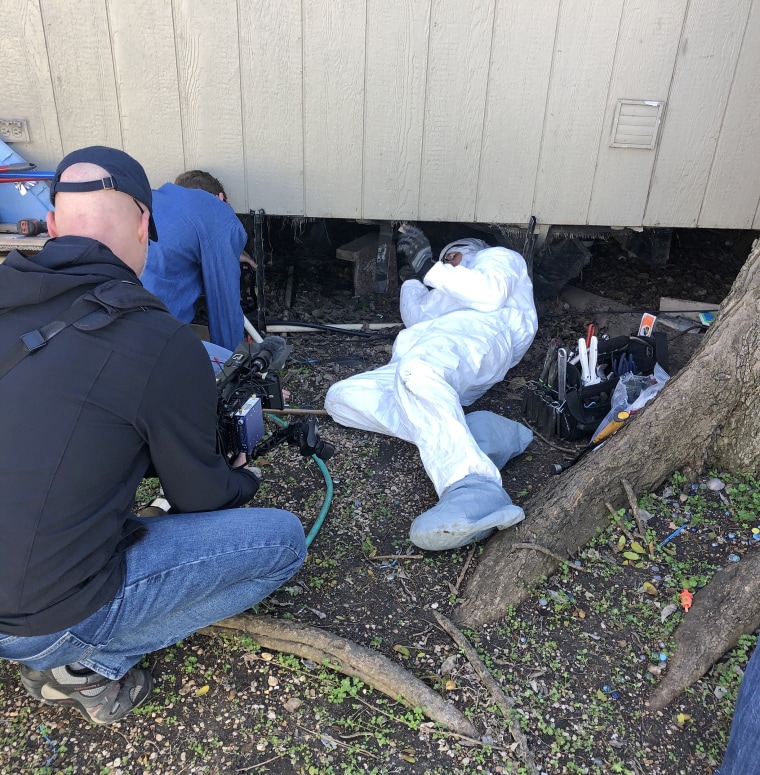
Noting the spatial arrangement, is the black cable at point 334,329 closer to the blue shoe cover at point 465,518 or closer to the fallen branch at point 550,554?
the blue shoe cover at point 465,518

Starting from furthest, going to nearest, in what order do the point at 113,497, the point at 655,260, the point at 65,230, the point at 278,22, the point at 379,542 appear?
the point at 655,260 → the point at 278,22 → the point at 379,542 → the point at 65,230 → the point at 113,497

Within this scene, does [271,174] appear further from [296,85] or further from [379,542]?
[379,542]

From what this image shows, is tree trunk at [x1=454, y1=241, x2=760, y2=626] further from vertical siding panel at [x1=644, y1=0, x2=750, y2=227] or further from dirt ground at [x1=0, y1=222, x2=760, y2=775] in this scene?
vertical siding panel at [x1=644, y1=0, x2=750, y2=227]

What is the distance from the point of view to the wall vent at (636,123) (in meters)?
3.69

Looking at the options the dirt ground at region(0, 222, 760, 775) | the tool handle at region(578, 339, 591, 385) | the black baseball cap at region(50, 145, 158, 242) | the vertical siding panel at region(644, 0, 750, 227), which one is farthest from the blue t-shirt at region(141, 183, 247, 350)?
the vertical siding panel at region(644, 0, 750, 227)

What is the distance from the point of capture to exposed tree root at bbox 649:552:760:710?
187cm

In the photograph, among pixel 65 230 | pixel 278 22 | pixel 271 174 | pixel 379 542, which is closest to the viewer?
pixel 65 230

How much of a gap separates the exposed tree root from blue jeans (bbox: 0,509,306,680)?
1.19 metres

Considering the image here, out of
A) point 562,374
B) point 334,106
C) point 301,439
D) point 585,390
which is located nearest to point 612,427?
point 585,390

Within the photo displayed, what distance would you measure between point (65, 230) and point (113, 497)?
706 mm

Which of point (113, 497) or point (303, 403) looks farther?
point (303, 403)

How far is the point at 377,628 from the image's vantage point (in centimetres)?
210

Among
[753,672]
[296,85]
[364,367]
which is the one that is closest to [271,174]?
[296,85]

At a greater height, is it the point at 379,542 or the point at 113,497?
the point at 113,497
